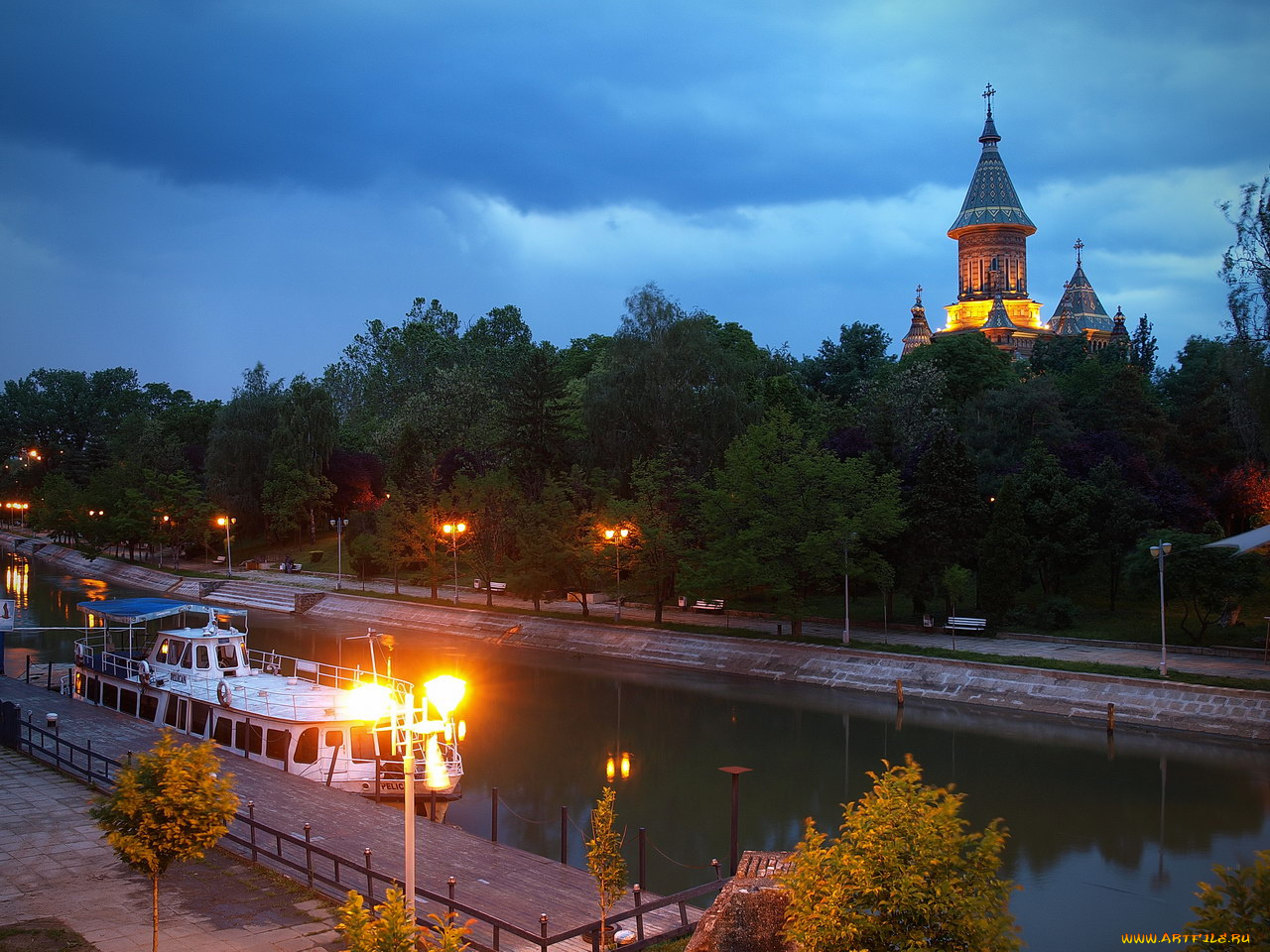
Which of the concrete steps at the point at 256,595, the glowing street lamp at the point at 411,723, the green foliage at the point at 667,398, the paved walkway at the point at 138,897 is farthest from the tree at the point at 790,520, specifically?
the concrete steps at the point at 256,595

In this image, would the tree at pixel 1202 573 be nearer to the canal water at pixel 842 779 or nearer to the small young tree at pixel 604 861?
the canal water at pixel 842 779

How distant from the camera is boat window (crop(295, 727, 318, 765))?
22.5 metres

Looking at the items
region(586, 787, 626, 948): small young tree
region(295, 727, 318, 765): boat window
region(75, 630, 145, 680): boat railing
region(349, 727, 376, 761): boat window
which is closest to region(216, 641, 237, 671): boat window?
region(75, 630, 145, 680): boat railing

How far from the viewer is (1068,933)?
54.9 feet

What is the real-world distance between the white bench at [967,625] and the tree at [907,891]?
104 ft

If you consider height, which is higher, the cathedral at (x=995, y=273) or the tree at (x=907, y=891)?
the cathedral at (x=995, y=273)

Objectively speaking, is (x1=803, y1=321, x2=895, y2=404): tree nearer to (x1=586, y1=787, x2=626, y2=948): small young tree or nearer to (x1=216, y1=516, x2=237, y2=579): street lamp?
(x1=216, y1=516, x2=237, y2=579): street lamp

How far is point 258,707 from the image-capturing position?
24406 mm

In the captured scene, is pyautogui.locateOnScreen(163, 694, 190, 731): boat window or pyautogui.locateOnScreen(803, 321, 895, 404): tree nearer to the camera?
pyautogui.locateOnScreen(163, 694, 190, 731): boat window

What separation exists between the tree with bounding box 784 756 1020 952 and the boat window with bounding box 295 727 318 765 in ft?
55.2

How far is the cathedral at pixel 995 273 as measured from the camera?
11712 cm

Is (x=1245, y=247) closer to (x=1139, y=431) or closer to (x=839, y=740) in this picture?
(x=1139, y=431)

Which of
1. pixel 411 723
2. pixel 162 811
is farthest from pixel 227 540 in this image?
pixel 162 811

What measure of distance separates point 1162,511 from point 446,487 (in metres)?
42.8
